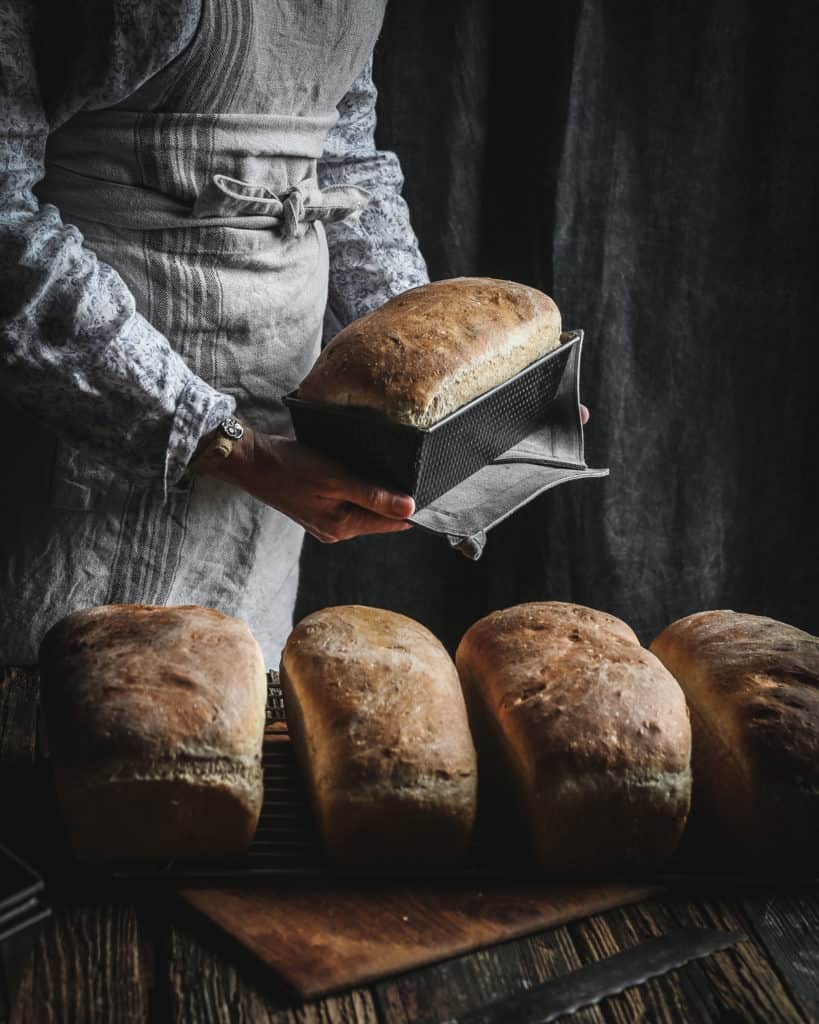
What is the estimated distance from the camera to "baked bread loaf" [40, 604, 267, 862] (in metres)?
0.97

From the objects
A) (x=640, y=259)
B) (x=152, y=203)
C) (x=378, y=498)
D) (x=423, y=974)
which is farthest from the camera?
(x=640, y=259)

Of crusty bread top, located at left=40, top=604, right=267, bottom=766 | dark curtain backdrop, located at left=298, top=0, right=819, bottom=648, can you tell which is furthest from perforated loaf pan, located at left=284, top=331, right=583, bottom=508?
dark curtain backdrop, located at left=298, top=0, right=819, bottom=648

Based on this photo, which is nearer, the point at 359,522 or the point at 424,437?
the point at 424,437

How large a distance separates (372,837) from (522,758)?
6.2 inches


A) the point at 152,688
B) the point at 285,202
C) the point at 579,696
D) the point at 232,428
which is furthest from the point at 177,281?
the point at 579,696

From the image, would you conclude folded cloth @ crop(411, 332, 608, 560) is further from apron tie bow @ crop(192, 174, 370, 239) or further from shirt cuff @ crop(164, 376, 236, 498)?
apron tie bow @ crop(192, 174, 370, 239)

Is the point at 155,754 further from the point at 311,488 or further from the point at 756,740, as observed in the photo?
the point at 756,740

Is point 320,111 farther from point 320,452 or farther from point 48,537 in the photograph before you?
point 48,537

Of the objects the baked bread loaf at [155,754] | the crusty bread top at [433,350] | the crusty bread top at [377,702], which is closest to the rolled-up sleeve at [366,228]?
the crusty bread top at [433,350]

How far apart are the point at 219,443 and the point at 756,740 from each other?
27.5 inches

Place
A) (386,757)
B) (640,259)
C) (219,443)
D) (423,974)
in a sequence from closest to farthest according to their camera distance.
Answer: (423,974), (386,757), (219,443), (640,259)

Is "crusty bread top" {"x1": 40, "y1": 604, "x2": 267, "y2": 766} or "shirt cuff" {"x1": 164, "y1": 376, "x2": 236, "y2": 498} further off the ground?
"shirt cuff" {"x1": 164, "y1": 376, "x2": 236, "y2": 498}

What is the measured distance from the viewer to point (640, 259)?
241cm

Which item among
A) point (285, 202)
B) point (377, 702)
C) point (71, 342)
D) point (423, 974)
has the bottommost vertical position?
point (423, 974)
